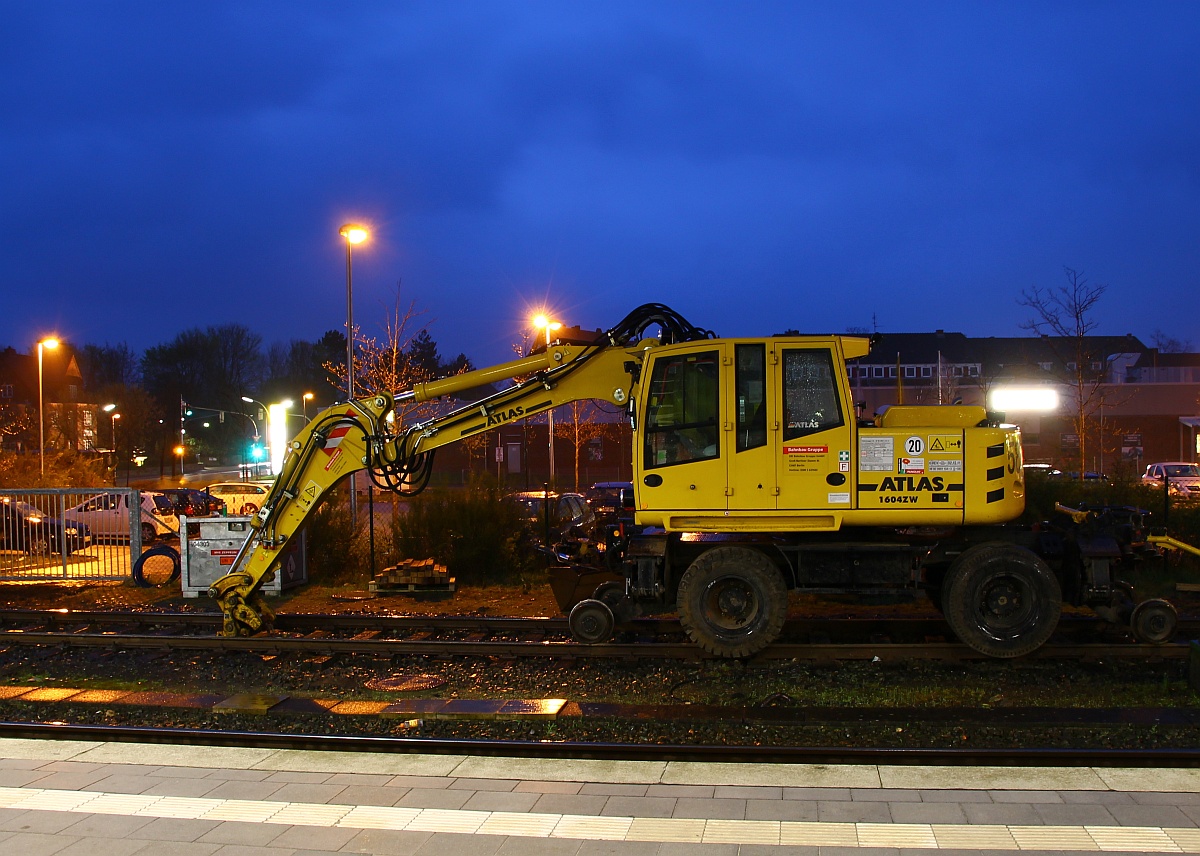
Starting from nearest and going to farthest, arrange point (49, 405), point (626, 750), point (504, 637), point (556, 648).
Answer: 1. point (626, 750)
2. point (556, 648)
3. point (504, 637)
4. point (49, 405)

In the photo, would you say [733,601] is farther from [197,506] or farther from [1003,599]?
[197,506]

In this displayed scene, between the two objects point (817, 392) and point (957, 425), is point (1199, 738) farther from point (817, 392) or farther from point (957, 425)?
point (817, 392)

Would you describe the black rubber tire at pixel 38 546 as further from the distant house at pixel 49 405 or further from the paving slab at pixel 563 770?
the distant house at pixel 49 405

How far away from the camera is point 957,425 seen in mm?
8562

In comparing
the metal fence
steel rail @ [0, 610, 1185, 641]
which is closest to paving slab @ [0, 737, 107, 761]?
steel rail @ [0, 610, 1185, 641]

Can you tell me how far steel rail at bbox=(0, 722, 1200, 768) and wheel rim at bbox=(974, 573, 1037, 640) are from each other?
8.07ft

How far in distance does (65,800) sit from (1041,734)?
6.64m

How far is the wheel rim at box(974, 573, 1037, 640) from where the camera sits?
27.8 ft

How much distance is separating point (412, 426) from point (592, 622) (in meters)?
2.86

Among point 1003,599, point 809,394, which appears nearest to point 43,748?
point 809,394

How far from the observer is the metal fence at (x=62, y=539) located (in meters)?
15.1

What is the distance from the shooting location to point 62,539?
49.6 feet

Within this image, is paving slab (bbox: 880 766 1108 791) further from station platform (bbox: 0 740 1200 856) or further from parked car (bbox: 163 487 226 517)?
parked car (bbox: 163 487 226 517)

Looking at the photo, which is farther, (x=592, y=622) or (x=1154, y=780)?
(x=592, y=622)
